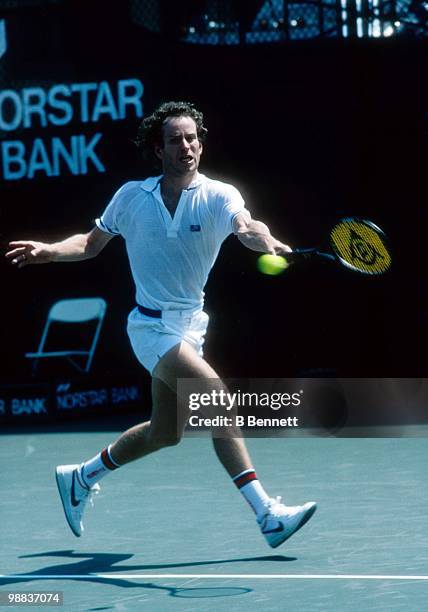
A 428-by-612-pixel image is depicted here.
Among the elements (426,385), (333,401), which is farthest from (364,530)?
(426,385)

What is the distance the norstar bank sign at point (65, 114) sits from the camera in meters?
9.59

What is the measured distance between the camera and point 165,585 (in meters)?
4.37

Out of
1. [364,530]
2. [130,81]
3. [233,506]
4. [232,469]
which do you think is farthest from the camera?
[130,81]

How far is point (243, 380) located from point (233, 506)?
12.8ft

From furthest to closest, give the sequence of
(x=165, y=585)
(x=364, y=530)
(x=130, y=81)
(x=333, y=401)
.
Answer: (x=130, y=81) < (x=333, y=401) < (x=364, y=530) < (x=165, y=585)

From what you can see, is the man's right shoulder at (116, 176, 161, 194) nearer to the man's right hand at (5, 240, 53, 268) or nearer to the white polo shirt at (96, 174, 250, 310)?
the white polo shirt at (96, 174, 250, 310)

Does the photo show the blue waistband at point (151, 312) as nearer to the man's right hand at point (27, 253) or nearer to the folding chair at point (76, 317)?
the man's right hand at point (27, 253)

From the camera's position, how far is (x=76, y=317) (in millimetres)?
9930

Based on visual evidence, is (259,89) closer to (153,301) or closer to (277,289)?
(277,289)

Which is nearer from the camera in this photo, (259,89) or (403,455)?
(403,455)

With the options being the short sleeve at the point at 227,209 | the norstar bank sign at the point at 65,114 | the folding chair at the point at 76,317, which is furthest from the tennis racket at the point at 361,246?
the folding chair at the point at 76,317

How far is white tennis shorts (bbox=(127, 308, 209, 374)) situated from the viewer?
16.0ft

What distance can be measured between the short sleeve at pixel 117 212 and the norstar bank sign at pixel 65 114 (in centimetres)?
458

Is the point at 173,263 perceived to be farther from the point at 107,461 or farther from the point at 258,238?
the point at 107,461
